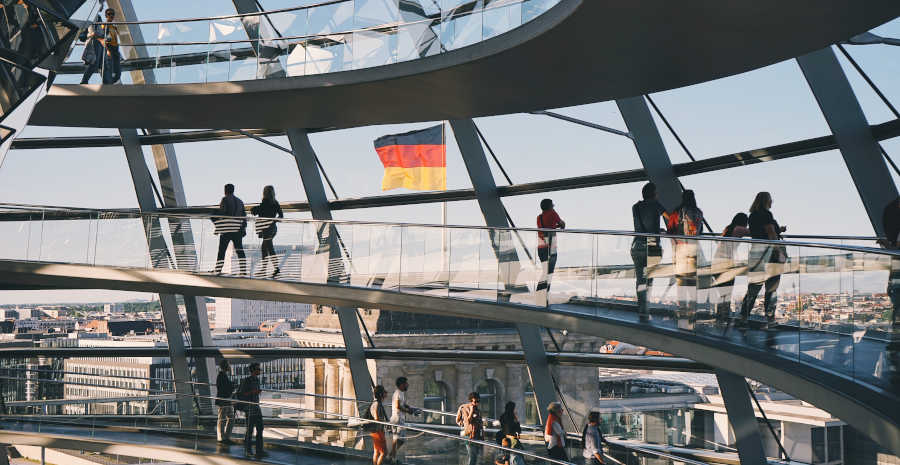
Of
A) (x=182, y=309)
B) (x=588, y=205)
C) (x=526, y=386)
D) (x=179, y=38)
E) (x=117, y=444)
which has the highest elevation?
(x=179, y=38)

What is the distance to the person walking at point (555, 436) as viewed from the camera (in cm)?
1306

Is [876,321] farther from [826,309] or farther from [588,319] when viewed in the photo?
[588,319]

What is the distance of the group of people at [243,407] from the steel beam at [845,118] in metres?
10.7

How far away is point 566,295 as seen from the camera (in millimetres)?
13055

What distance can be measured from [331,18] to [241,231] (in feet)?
15.8

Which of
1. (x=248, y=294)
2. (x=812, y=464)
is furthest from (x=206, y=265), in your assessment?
(x=812, y=464)

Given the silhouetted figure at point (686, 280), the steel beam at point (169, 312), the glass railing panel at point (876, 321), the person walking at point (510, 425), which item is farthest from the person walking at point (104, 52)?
the glass railing panel at point (876, 321)

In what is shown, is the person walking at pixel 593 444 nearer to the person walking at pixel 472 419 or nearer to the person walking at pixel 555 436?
the person walking at pixel 555 436

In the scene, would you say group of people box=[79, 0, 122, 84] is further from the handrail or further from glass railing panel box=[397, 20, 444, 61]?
glass railing panel box=[397, 20, 444, 61]

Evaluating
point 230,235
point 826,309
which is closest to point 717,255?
point 826,309

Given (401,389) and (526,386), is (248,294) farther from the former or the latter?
(526,386)

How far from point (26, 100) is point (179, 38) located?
23.7 feet

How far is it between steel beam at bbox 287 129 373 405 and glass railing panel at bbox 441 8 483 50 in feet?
22.7

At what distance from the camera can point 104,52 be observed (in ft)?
58.6
